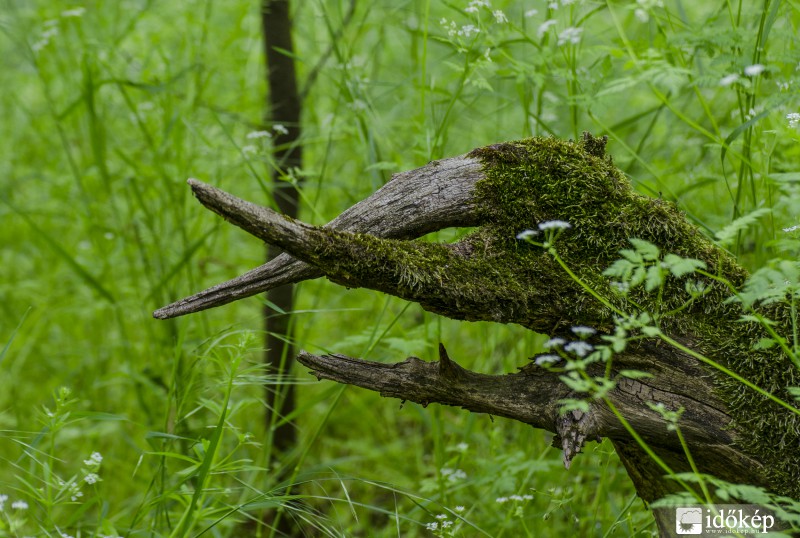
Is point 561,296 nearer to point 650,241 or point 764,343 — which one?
point 650,241

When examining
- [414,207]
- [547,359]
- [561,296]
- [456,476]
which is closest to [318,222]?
[456,476]

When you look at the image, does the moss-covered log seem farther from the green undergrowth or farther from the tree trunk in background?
the tree trunk in background

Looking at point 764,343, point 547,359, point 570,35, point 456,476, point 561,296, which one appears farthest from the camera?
point 456,476

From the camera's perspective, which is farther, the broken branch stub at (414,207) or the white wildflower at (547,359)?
the broken branch stub at (414,207)

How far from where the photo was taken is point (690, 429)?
1.94m

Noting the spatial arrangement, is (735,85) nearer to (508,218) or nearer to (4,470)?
(508,218)

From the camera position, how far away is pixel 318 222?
367cm

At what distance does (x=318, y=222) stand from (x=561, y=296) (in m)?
1.93

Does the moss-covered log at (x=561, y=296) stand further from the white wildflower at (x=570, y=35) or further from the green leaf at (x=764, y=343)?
the white wildflower at (x=570, y=35)

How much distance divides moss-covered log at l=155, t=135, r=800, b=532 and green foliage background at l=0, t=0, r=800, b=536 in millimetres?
159

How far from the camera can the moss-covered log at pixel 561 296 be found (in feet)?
6.22

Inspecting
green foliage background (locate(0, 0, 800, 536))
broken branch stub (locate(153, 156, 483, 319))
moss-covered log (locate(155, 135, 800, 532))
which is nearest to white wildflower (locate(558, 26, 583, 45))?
green foliage background (locate(0, 0, 800, 536))

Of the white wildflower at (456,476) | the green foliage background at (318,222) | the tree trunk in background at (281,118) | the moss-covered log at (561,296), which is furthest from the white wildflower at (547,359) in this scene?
the tree trunk in background at (281,118)

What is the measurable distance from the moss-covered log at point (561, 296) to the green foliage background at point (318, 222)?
0.52 ft
